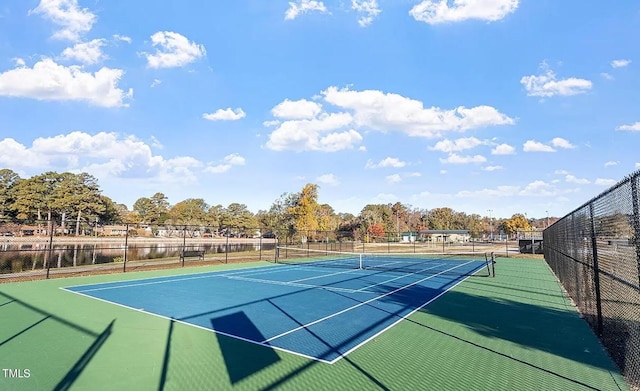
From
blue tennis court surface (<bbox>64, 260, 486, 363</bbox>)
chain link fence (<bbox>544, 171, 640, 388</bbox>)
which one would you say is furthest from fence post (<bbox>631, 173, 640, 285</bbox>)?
blue tennis court surface (<bbox>64, 260, 486, 363</bbox>)

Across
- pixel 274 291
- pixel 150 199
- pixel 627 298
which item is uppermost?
pixel 150 199

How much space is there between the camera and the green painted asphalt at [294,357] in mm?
4117

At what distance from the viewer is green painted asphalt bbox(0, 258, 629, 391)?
4.12 meters

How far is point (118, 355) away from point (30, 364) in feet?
3.29

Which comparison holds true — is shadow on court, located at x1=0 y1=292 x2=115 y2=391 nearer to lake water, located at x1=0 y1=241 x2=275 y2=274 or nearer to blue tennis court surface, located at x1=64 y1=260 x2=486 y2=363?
blue tennis court surface, located at x1=64 y1=260 x2=486 y2=363

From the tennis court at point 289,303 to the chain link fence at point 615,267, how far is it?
11.1 ft

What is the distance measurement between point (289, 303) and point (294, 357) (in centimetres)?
393

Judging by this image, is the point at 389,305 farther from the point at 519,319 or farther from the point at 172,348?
the point at 172,348

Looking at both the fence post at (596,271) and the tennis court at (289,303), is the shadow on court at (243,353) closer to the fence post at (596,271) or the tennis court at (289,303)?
the tennis court at (289,303)

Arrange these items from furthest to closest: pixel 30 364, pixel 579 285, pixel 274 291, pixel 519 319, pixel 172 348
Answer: pixel 274 291 → pixel 579 285 → pixel 519 319 → pixel 172 348 → pixel 30 364

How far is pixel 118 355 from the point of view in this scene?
5000mm

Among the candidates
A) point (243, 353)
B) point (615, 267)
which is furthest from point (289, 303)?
point (615, 267)

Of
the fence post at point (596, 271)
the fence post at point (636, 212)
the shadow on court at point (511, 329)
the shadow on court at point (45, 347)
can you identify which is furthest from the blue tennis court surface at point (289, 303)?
the fence post at point (636, 212)

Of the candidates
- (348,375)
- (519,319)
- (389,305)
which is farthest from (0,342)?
(519,319)
